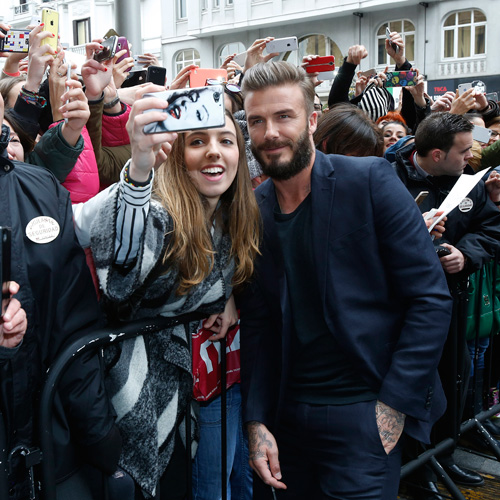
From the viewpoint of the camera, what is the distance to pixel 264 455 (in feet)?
7.80

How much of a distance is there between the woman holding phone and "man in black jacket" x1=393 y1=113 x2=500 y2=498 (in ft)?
5.25

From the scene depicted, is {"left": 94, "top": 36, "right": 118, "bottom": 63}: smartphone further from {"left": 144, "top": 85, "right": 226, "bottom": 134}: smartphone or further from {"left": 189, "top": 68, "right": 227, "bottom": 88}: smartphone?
{"left": 144, "top": 85, "right": 226, "bottom": 134}: smartphone

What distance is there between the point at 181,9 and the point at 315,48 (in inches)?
330

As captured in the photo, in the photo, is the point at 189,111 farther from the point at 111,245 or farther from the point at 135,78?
the point at 135,78

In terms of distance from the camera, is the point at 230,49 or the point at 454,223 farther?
the point at 230,49

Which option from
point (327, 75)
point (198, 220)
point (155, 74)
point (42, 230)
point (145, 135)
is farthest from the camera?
point (327, 75)

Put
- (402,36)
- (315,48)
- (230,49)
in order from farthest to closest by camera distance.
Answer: (230,49) < (315,48) < (402,36)

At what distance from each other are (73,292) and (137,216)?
317mm

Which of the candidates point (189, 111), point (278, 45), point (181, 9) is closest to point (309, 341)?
point (189, 111)

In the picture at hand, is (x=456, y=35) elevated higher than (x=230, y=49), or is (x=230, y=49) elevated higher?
(x=230, y=49)

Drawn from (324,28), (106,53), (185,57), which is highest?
(324,28)

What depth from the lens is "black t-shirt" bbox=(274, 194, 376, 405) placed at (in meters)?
2.27

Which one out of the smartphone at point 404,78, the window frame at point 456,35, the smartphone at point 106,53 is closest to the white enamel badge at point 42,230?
the smartphone at point 106,53

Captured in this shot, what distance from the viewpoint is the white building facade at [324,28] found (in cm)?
2366
